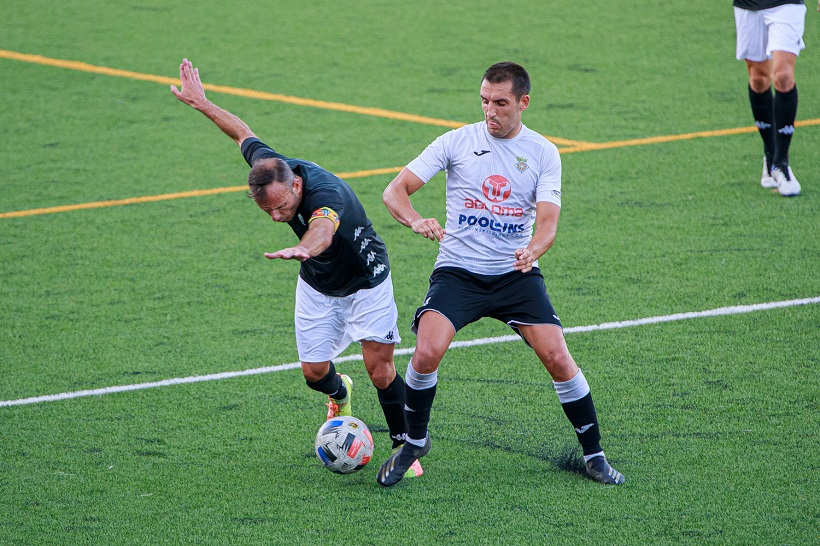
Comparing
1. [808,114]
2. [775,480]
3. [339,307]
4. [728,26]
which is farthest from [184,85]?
[728,26]

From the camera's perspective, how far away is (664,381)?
6.05 m

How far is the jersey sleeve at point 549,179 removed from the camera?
4984 millimetres

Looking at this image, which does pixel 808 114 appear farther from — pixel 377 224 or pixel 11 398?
pixel 11 398

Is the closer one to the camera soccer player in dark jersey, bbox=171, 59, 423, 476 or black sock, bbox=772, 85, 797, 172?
soccer player in dark jersey, bbox=171, 59, 423, 476

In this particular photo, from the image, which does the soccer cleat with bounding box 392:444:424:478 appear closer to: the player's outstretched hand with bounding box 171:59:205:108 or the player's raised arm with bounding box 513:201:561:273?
the player's raised arm with bounding box 513:201:561:273

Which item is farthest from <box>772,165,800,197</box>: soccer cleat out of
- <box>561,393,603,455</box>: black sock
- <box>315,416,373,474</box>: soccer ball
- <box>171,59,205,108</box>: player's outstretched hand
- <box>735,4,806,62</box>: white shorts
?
<box>171,59,205,108</box>: player's outstretched hand

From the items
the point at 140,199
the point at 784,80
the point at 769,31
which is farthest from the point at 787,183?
the point at 140,199

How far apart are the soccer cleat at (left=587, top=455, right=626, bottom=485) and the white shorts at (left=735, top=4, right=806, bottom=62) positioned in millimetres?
4757

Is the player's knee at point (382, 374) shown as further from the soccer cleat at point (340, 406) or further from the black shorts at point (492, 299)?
the soccer cleat at point (340, 406)

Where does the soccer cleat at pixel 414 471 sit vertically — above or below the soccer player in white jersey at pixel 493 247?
below

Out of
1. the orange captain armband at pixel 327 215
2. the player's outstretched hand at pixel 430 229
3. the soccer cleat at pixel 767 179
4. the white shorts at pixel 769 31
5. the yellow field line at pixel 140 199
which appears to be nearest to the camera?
the player's outstretched hand at pixel 430 229

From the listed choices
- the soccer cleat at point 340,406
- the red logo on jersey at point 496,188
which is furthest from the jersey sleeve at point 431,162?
the soccer cleat at point 340,406

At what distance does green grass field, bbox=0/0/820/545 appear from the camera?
488cm

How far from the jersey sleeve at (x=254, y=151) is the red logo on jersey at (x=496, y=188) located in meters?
1.02
